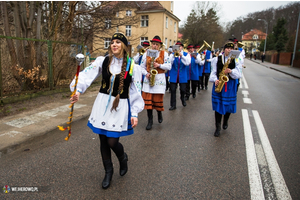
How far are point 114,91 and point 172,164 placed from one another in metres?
1.51

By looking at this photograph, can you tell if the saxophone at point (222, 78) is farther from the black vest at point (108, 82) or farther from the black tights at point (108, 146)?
the black tights at point (108, 146)

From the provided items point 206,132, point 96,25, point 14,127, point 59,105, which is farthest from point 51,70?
point 206,132

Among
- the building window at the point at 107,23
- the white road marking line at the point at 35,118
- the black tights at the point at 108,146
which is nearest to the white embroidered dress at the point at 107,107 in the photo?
the black tights at the point at 108,146

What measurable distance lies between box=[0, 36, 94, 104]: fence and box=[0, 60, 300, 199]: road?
2.77 metres

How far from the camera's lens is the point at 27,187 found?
2.84 m

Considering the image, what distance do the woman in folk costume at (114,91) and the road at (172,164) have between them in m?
0.52

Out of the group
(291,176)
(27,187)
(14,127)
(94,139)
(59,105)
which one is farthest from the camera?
(59,105)

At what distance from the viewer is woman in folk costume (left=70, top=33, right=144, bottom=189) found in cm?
272

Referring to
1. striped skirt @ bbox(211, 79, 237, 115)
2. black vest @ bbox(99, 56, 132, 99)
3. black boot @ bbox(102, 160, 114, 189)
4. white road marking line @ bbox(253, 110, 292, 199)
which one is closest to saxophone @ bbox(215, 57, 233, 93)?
striped skirt @ bbox(211, 79, 237, 115)

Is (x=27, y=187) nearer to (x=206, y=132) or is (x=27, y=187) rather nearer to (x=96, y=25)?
(x=206, y=132)

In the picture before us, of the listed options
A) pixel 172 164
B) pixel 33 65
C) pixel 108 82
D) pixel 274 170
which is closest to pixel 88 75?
pixel 108 82

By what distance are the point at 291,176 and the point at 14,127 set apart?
16.5ft

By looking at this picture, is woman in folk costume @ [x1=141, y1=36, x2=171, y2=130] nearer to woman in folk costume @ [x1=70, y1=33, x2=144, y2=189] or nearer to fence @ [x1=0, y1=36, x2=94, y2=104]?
woman in folk costume @ [x1=70, y1=33, x2=144, y2=189]

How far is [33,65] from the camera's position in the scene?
7.62 m
